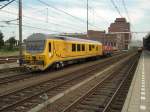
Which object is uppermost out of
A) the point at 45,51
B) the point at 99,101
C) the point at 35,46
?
the point at 35,46

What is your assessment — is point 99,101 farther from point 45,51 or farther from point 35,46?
point 35,46

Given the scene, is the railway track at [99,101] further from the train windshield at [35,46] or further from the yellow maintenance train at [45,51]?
the train windshield at [35,46]

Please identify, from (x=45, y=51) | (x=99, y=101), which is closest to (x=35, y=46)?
(x=45, y=51)

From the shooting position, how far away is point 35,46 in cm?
2308

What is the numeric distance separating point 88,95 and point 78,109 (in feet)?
9.22

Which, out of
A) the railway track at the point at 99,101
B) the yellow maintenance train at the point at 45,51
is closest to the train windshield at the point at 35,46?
the yellow maintenance train at the point at 45,51

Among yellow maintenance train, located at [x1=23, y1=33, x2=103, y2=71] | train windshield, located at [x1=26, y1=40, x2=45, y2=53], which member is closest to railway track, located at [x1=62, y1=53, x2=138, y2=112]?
yellow maintenance train, located at [x1=23, y1=33, x2=103, y2=71]

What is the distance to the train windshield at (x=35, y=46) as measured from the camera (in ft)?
74.4

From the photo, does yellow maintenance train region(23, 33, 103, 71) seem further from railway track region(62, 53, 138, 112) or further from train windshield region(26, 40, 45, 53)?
railway track region(62, 53, 138, 112)

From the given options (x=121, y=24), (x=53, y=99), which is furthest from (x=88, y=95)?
(x=121, y=24)

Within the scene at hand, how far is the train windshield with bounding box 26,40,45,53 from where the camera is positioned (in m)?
22.7

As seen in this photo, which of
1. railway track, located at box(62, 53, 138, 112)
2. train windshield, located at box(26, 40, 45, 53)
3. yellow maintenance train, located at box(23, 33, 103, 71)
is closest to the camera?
railway track, located at box(62, 53, 138, 112)

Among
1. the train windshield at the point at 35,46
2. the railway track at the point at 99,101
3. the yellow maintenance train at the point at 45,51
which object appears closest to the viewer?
the railway track at the point at 99,101

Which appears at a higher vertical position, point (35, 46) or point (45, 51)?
point (35, 46)
